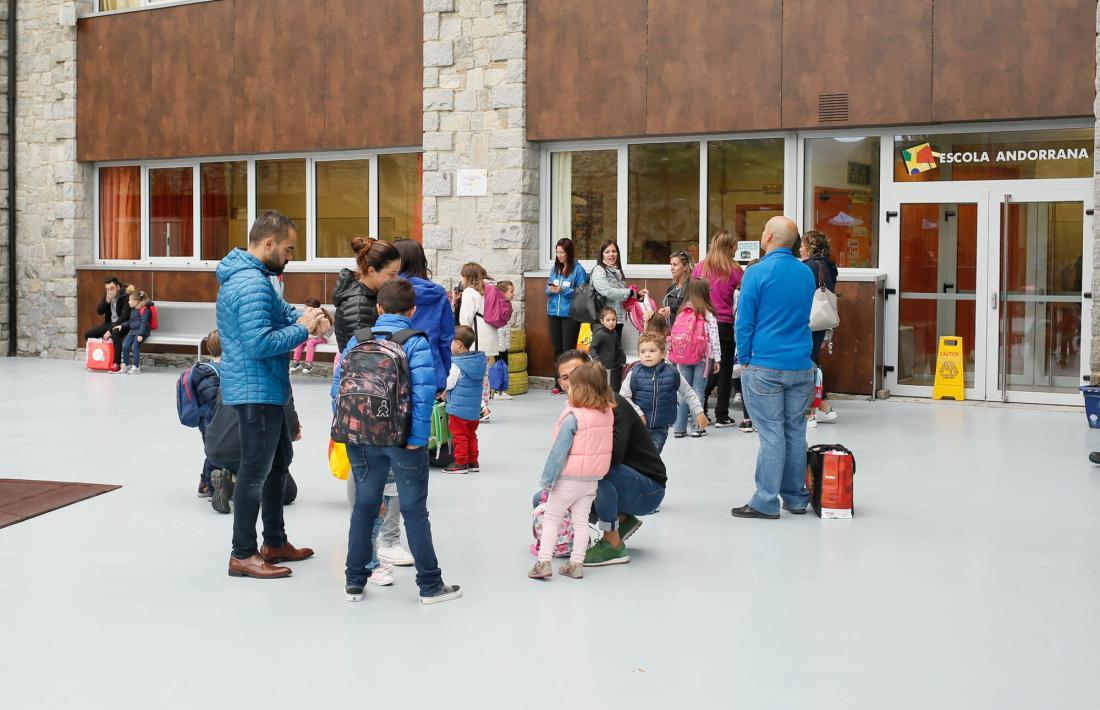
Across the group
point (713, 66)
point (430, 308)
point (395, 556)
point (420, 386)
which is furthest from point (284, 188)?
point (420, 386)

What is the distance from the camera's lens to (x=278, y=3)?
16219mm

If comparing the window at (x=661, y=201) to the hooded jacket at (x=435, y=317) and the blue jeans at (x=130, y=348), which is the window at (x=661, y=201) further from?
the hooded jacket at (x=435, y=317)

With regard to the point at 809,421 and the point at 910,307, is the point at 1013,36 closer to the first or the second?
the point at 910,307

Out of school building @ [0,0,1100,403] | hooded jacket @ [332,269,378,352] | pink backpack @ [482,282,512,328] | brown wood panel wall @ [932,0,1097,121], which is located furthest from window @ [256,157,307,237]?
hooded jacket @ [332,269,378,352]

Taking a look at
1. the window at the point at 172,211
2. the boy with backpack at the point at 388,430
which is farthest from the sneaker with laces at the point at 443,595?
the window at the point at 172,211

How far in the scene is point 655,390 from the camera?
782 cm

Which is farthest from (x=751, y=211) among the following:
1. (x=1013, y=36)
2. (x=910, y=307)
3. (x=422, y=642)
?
(x=422, y=642)

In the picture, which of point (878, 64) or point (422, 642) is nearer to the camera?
point (422, 642)

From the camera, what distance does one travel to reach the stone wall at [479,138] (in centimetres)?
1466

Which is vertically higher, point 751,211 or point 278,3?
point 278,3

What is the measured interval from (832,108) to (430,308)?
24.1 feet

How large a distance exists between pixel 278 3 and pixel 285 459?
11.5 metres

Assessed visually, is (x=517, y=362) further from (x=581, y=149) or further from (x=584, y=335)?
→ (x=581, y=149)

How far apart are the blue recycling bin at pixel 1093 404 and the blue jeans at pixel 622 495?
6.01 m
